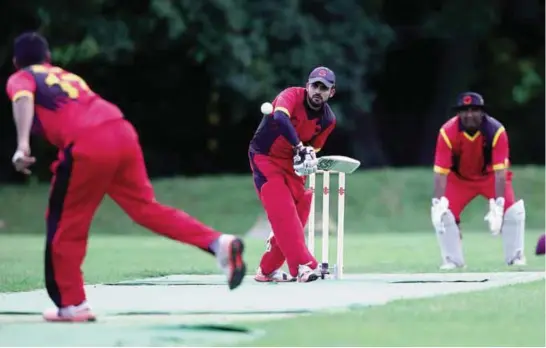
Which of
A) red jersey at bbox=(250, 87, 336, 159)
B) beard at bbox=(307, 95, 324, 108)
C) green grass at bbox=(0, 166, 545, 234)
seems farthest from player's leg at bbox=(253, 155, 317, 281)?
green grass at bbox=(0, 166, 545, 234)

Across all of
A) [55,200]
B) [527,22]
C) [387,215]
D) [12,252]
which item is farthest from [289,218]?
[527,22]

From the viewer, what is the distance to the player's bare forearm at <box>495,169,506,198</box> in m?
14.1

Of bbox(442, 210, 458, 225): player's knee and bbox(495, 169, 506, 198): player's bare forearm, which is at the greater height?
bbox(495, 169, 506, 198): player's bare forearm

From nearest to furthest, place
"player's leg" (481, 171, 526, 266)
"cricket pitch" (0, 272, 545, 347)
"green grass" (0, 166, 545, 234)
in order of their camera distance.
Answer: "cricket pitch" (0, 272, 545, 347) < "player's leg" (481, 171, 526, 266) < "green grass" (0, 166, 545, 234)

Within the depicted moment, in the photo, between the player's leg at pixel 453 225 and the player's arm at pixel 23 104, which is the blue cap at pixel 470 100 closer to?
the player's leg at pixel 453 225

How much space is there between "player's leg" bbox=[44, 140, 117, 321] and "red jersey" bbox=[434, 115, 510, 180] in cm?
622

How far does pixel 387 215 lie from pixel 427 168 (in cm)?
342

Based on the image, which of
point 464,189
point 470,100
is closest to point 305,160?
point 470,100

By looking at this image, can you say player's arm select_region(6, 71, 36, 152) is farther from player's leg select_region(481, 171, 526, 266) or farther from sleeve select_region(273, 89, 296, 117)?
player's leg select_region(481, 171, 526, 266)

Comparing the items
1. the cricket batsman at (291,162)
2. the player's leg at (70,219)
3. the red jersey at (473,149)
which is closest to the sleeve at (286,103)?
the cricket batsman at (291,162)

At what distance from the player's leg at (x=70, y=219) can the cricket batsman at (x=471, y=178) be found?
19.5ft

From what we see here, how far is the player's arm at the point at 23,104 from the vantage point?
27.7 feet

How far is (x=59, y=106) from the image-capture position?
8.69 metres

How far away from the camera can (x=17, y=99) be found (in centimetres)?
856
